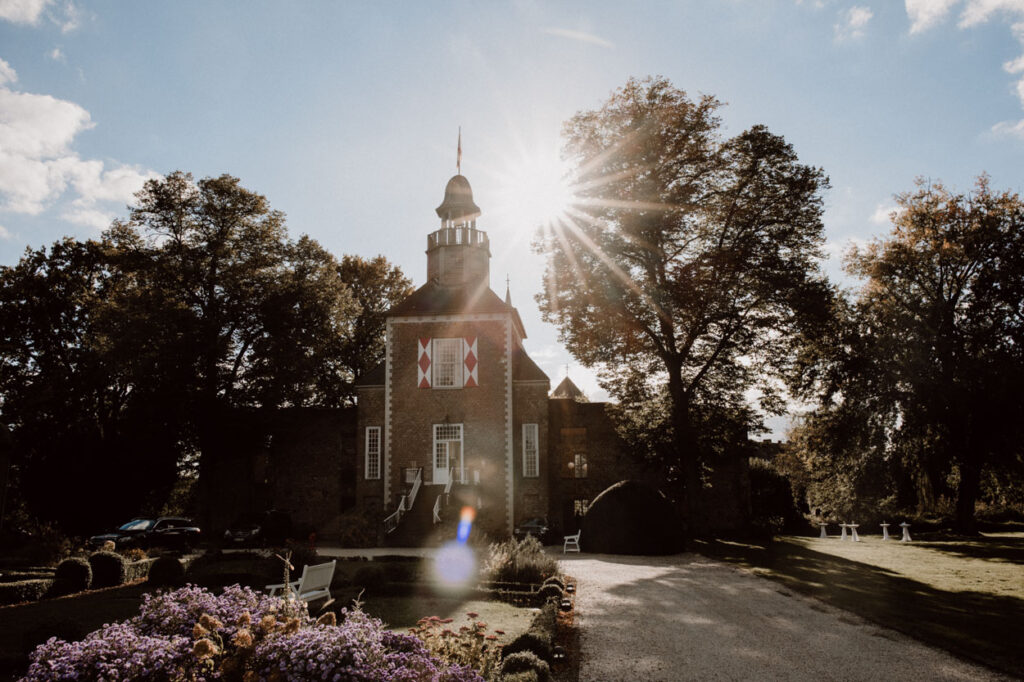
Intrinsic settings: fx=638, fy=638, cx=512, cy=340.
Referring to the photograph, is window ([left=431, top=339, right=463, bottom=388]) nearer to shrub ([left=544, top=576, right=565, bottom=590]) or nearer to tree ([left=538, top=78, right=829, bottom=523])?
tree ([left=538, top=78, right=829, bottom=523])

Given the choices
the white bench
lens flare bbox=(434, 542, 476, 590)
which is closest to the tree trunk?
lens flare bbox=(434, 542, 476, 590)

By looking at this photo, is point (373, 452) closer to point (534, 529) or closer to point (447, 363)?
point (447, 363)

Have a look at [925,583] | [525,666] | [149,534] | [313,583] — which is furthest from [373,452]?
[525,666]

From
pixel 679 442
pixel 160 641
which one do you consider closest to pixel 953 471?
pixel 679 442

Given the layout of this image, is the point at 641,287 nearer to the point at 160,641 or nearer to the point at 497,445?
the point at 497,445

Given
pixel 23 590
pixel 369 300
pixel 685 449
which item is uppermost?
pixel 369 300

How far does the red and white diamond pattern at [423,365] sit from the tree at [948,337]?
54.8 ft

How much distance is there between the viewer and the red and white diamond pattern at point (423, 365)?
2772 centimetres

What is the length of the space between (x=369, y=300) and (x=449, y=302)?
35.9 ft

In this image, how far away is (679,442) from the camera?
76.5ft

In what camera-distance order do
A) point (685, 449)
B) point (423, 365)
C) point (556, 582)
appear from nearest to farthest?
point (556, 582) < point (685, 449) < point (423, 365)

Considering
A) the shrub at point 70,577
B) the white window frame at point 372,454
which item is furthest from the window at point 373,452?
the shrub at point 70,577

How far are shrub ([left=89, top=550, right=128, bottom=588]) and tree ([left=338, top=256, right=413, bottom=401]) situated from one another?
69.1 ft

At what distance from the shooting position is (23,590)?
482 inches
